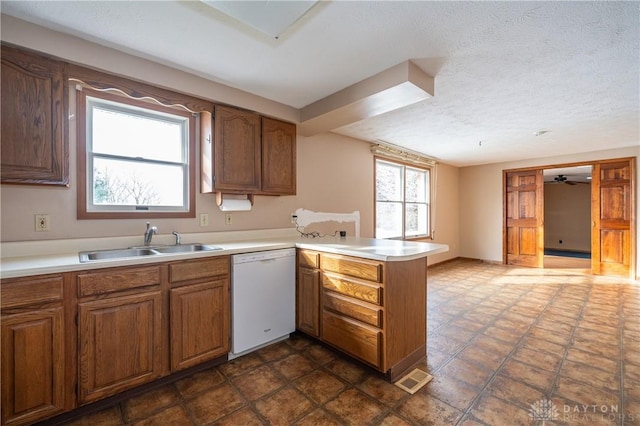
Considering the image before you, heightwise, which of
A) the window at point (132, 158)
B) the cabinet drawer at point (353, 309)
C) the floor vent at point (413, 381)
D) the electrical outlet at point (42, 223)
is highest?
the window at point (132, 158)

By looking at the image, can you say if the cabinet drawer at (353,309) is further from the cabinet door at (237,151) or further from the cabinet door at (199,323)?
the cabinet door at (237,151)

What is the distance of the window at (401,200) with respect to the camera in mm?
4793

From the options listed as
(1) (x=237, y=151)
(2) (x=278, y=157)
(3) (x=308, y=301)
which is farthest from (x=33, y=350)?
(2) (x=278, y=157)

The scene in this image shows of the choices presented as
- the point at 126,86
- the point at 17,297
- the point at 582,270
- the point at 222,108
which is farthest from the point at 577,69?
the point at 582,270

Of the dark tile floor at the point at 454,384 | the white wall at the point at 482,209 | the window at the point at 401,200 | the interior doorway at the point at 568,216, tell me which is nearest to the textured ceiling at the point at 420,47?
the window at the point at 401,200

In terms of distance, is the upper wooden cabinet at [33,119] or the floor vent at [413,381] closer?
the upper wooden cabinet at [33,119]

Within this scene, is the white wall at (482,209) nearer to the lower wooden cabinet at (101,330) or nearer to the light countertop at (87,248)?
the light countertop at (87,248)

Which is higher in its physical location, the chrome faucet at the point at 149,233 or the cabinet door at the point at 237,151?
the cabinet door at the point at 237,151

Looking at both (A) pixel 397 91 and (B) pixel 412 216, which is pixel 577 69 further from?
(B) pixel 412 216

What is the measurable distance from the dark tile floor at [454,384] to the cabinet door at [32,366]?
0.81ft

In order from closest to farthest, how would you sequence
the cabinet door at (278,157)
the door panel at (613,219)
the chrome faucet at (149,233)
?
the chrome faucet at (149,233) < the cabinet door at (278,157) < the door panel at (613,219)

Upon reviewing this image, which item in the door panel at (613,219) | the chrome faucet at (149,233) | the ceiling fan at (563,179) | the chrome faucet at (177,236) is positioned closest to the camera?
the chrome faucet at (149,233)

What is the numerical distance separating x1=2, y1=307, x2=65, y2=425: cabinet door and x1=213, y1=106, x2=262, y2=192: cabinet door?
4.63 ft

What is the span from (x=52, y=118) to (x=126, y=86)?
530mm
